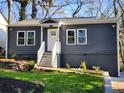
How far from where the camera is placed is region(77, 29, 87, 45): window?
86.8 feet

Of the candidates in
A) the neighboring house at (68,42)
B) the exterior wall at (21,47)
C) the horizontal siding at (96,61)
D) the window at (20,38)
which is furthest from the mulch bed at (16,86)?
the window at (20,38)

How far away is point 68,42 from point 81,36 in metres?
1.31

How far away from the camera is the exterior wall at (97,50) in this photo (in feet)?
84.2

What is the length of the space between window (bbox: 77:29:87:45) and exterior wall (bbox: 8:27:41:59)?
12.1 feet

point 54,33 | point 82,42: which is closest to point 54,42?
point 54,33

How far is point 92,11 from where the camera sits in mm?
45938

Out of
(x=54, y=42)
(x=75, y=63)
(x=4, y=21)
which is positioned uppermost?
(x=4, y=21)

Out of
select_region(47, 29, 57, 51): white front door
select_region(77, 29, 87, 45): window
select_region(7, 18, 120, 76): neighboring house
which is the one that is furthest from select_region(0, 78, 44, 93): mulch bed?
select_region(47, 29, 57, 51): white front door

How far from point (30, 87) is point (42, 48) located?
15.6 metres

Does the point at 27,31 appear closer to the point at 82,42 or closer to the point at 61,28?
the point at 61,28

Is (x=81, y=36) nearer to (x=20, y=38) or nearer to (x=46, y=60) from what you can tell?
(x=46, y=60)

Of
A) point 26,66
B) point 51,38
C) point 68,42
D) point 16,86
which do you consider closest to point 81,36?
point 68,42

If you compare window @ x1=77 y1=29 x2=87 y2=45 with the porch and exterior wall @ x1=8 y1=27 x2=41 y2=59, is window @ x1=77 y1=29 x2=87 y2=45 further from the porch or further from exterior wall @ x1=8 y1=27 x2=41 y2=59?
exterior wall @ x1=8 y1=27 x2=41 y2=59

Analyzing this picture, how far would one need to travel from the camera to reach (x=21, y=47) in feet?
92.6
